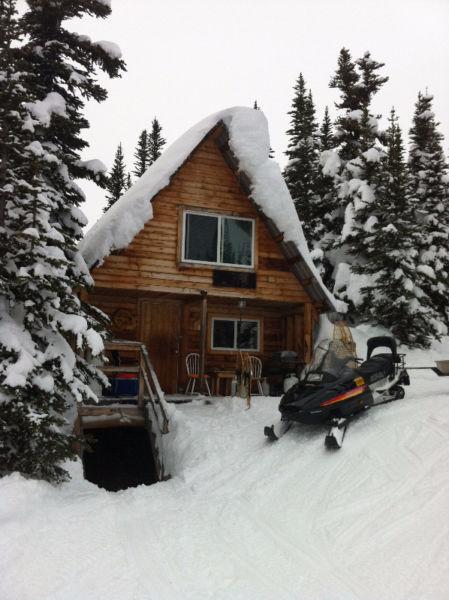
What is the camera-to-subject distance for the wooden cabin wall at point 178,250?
11.7 meters

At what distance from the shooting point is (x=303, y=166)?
78.3ft

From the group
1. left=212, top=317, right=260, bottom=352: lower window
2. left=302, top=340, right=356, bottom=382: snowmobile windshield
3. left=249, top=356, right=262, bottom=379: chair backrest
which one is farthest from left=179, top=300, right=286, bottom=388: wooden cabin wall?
left=302, top=340, right=356, bottom=382: snowmobile windshield

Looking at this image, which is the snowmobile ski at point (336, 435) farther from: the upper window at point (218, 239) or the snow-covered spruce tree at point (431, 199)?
the snow-covered spruce tree at point (431, 199)

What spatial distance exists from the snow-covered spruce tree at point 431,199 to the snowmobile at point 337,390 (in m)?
10.8

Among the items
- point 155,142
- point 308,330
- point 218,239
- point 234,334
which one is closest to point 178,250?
point 218,239

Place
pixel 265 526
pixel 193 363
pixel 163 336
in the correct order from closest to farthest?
pixel 265 526 < pixel 163 336 < pixel 193 363

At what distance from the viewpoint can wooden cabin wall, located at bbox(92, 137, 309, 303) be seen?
38.4 feet

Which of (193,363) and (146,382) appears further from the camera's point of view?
(193,363)

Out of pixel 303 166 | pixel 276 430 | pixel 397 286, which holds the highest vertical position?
pixel 303 166

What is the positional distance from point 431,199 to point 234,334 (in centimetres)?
1186

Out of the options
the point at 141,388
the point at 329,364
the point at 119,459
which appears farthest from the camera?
the point at 119,459

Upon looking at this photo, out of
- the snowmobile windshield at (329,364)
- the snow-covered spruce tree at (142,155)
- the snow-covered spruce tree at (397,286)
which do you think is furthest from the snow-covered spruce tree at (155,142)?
the snowmobile windshield at (329,364)

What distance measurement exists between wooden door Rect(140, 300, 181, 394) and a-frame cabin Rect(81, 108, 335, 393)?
29 mm

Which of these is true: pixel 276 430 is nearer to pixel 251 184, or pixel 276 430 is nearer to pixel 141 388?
pixel 141 388
